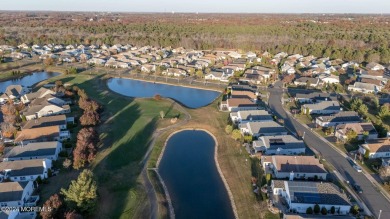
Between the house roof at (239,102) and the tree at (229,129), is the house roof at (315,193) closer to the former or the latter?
the tree at (229,129)

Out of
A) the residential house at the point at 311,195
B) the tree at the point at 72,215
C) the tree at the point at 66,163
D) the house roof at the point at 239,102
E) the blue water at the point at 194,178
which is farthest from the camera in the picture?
the house roof at the point at 239,102

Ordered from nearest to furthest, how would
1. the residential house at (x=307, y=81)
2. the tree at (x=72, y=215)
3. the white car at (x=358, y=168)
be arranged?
1. the tree at (x=72, y=215)
2. the white car at (x=358, y=168)
3. the residential house at (x=307, y=81)

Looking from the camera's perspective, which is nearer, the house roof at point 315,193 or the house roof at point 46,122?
the house roof at point 315,193

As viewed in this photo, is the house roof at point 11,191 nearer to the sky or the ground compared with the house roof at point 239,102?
nearer to the ground

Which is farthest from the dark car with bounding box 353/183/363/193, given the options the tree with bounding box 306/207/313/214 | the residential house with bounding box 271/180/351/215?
the tree with bounding box 306/207/313/214

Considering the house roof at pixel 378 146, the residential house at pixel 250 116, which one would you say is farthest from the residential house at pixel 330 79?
the house roof at pixel 378 146

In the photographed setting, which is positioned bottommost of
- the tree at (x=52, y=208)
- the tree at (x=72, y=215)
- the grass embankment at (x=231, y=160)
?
the grass embankment at (x=231, y=160)
